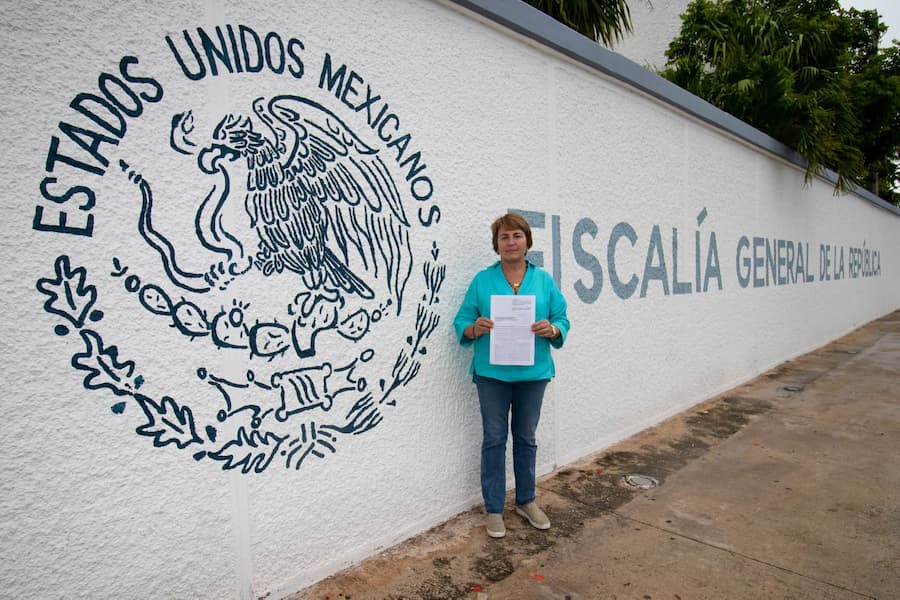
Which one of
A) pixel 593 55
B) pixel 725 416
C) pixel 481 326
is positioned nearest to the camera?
pixel 481 326

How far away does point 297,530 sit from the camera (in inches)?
99.3

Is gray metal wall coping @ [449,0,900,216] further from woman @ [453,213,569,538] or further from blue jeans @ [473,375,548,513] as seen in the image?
blue jeans @ [473,375,548,513]

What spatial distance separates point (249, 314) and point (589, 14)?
5.52 m

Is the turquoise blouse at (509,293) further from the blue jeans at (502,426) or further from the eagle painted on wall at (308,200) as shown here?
the eagle painted on wall at (308,200)

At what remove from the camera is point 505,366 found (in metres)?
2.97

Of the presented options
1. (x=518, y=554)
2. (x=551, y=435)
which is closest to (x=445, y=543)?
(x=518, y=554)

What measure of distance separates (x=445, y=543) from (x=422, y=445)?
0.54 metres

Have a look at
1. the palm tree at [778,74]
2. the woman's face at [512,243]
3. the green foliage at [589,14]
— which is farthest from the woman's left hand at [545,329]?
the palm tree at [778,74]

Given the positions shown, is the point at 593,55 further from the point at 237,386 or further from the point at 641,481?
the point at 237,386

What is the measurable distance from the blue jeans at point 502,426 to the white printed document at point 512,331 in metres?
0.20

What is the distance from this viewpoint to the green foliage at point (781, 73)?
763 cm

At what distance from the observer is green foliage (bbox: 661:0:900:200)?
763 centimetres

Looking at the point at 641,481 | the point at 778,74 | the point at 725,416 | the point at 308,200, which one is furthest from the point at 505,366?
the point at 778,74

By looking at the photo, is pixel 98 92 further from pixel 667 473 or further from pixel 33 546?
pixel 667 473
